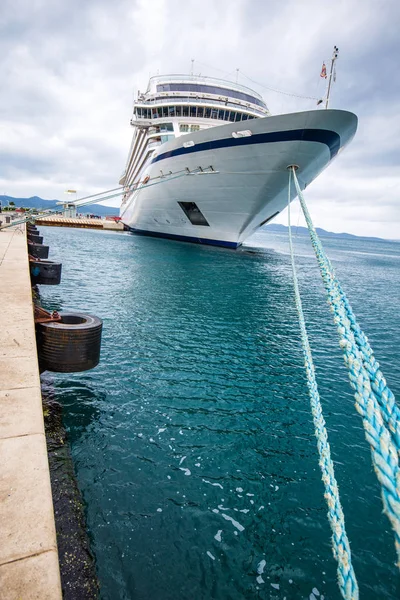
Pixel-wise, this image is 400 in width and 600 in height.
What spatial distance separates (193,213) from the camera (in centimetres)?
2977

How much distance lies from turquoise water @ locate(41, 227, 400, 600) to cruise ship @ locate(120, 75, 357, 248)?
9.71 meters

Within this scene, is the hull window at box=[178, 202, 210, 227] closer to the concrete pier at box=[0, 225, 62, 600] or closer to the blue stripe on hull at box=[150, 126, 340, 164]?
the blue stripe on hull at box=[150, 126, 340, 164]

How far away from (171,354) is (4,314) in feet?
13.6

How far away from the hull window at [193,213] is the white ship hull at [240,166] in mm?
347

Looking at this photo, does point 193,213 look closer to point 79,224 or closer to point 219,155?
point 219,155

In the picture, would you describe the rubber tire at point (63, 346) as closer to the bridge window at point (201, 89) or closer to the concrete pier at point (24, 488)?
the concrete pier at point (24, 488)

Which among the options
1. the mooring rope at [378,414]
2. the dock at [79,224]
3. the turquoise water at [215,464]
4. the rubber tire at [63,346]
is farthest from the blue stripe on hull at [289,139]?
the dock at [79,224]

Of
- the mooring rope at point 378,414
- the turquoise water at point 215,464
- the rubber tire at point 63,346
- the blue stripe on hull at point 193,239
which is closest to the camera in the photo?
the mooring rope at point 378,414

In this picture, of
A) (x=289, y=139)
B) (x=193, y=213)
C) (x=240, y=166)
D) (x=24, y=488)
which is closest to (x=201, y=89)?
(x=193, y=213)

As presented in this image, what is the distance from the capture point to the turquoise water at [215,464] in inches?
130

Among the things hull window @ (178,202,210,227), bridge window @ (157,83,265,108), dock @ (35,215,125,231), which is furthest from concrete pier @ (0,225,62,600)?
dock @ (35,215,125,231)

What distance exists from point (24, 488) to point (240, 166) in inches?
901

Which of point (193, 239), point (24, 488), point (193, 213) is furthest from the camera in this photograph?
point (193, 239)

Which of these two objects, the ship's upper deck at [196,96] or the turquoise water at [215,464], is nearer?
the turquoise water at [215,464]
